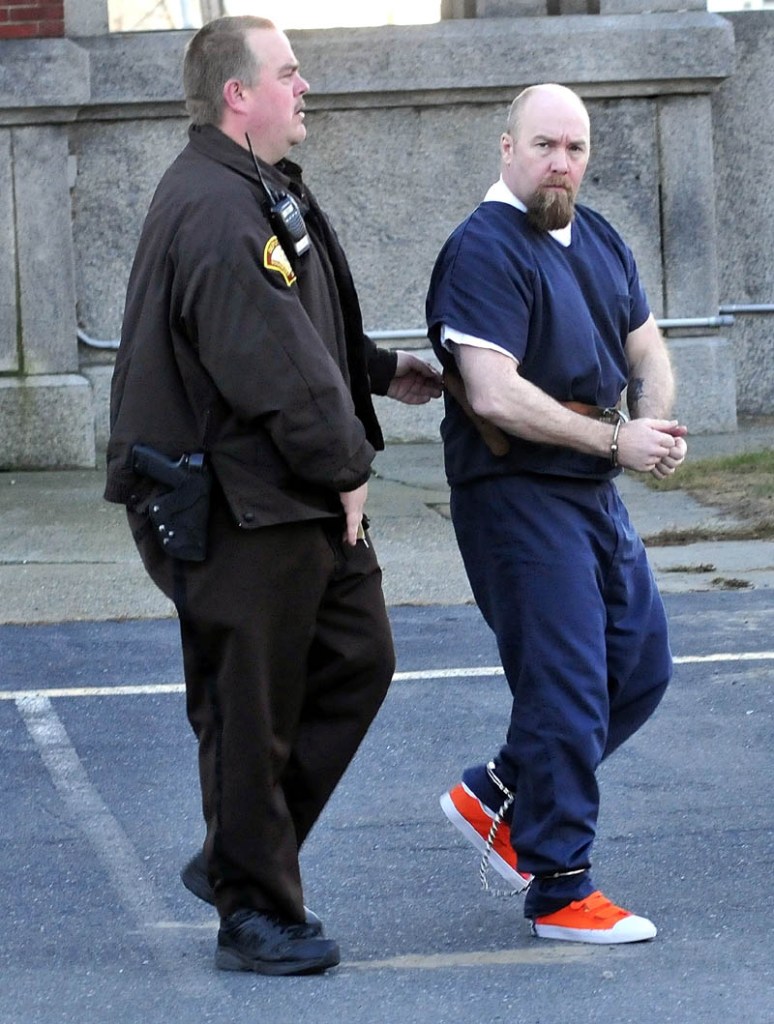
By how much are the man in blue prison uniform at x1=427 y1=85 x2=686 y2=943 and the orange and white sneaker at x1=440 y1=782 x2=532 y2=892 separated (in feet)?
0.04

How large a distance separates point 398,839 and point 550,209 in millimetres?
1701

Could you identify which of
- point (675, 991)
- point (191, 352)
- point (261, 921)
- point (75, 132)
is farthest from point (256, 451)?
point (75, 132)

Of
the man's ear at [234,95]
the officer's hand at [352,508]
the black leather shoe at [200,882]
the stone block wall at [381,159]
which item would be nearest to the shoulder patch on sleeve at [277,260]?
the man's ear at [234,95]

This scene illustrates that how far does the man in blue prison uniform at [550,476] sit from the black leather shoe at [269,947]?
0.49 meters

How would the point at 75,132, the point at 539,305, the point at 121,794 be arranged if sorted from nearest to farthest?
the point at 539,305
the point at 121,794
the point at 75,132

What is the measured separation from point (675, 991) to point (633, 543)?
100 cm

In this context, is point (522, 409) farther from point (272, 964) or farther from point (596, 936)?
point (272, 964)

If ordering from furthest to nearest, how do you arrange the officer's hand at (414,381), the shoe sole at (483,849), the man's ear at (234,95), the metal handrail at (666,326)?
the metal handrail at (666,326), the officer's hand at (414,381), the shoe sole at (483,849), the man's ear at (234,95)

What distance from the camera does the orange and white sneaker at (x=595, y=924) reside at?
4.03 m

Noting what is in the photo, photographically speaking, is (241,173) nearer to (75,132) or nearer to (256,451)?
(256,451)

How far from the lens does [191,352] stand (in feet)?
12.2

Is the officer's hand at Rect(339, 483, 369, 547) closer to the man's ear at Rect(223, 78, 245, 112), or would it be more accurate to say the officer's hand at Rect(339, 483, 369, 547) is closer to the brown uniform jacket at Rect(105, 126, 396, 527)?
the brown uniform jacket at Rect(105, 126, 396, 527)

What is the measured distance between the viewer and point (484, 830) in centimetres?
432

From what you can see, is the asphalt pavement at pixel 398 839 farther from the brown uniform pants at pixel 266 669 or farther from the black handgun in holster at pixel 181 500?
the black handgun in holster at pixel 181 500
